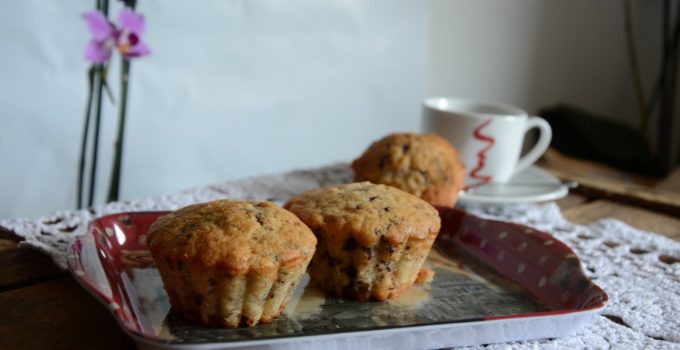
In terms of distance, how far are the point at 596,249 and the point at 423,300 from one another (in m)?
0.35

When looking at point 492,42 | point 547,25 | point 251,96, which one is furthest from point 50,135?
point 547,25

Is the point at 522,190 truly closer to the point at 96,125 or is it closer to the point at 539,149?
the point at 539,149

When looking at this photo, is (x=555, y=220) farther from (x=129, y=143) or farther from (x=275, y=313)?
(x=129, y=143)

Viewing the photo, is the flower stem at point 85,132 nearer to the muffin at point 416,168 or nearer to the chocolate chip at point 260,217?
the muffin at point 416,168

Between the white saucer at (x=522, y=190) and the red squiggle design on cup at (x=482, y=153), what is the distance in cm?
2

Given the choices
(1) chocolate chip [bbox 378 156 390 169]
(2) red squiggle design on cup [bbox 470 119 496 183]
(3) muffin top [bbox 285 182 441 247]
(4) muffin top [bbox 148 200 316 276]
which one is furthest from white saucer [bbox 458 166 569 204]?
(4) muffin top [bbox 148 200 316 276]

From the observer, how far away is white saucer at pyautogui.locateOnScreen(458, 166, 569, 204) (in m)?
1.09

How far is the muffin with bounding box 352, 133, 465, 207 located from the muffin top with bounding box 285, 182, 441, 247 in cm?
22

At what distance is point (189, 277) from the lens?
2.02ft

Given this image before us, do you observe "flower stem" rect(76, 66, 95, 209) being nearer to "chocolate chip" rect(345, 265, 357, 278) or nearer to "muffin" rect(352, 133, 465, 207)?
"muffin" rect(352, 133, 465, 207)

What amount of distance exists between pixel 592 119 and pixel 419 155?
4.62 ft

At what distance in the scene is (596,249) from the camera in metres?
0.94

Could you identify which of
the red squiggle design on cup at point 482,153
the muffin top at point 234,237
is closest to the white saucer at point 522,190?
the red squiggle design on cup at point 482,153

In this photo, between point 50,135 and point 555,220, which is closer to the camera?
point 555,220
